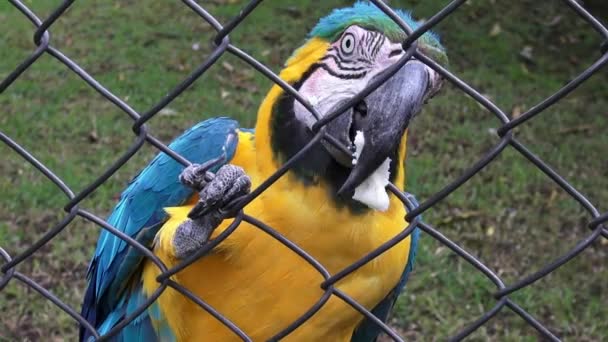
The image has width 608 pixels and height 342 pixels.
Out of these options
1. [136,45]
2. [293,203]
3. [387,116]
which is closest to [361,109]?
[387,116]

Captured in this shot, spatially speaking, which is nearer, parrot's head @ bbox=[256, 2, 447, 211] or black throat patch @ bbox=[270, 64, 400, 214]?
parrot's head @ bbox=[256, 2, 447, 211]

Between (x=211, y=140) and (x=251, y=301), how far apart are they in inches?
14.8

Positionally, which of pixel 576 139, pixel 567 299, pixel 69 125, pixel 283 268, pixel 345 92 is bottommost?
pixel 567 299

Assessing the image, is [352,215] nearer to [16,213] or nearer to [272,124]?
[272,124]

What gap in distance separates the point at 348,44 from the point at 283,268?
497mm

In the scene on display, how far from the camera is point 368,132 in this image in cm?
108

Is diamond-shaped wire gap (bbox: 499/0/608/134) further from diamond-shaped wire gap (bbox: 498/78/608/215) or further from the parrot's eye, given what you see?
diamond-shaped wire gap (bbox: 498/78/608/215)

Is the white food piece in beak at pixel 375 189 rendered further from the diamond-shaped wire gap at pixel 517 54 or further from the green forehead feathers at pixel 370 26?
the diamond-shaped wire gap at pixel 517 54

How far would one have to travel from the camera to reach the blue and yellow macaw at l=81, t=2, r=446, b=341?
3.63ft

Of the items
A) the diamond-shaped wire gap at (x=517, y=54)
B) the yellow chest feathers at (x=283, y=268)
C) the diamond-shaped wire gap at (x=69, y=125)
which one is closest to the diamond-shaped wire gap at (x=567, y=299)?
the yellow chest feathers at (x=283, y=268)

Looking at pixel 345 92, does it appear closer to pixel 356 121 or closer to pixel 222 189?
pixel 356 121

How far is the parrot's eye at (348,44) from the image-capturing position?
1297 millimetres

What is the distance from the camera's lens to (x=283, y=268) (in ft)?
4.69

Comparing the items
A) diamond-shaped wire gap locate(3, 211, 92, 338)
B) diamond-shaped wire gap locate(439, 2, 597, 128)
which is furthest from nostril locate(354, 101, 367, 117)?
diamond-shaped wire gap locate(439, 2, 597, 128)
